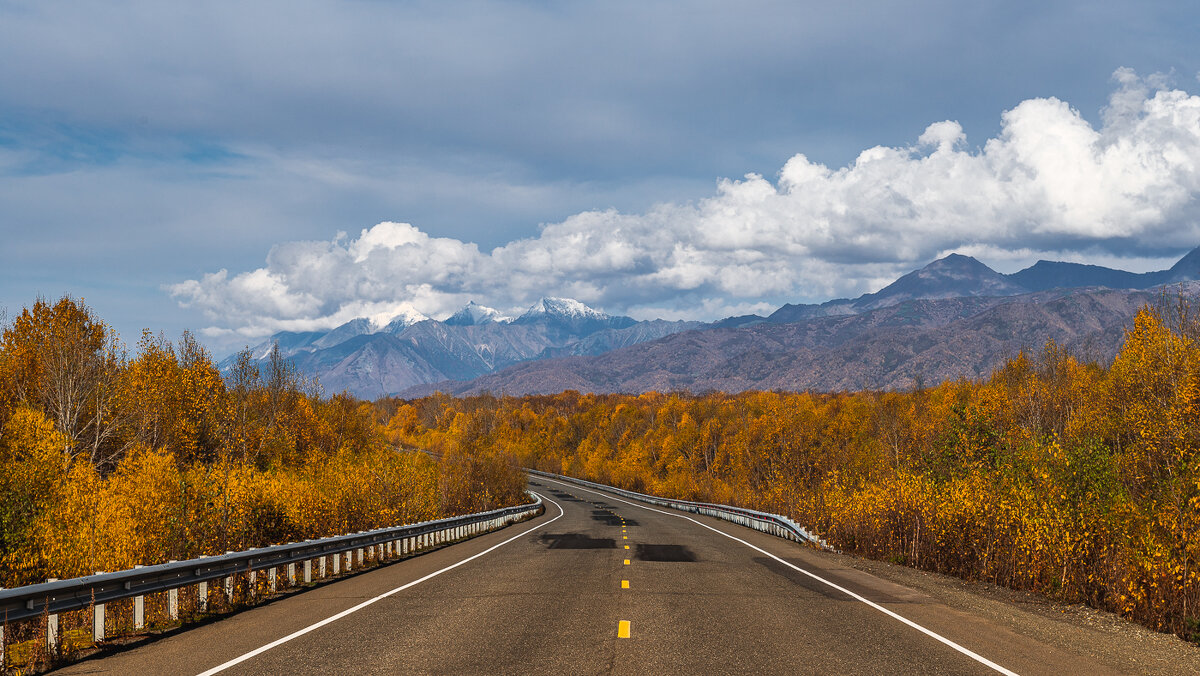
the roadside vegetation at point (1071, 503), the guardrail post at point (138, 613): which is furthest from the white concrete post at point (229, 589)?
the roadside vegetation at point (1071, 503)

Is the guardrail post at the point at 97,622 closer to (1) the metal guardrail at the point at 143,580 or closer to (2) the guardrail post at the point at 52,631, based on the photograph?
(1) the metal guardrail at the point at 143,580

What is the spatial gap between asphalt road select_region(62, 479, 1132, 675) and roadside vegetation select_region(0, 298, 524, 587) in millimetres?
5189

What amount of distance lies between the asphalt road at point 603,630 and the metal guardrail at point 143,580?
88cm

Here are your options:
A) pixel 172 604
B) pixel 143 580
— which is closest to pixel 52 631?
pixel 143 580

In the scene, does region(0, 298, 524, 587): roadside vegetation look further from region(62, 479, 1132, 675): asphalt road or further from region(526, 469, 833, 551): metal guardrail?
region(526, 469, 833, 551): metal guardrail

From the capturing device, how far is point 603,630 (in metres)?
10.8

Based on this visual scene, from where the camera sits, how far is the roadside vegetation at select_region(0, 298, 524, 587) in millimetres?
20641

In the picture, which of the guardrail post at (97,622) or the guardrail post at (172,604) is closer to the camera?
the guardrail post at (97,622)

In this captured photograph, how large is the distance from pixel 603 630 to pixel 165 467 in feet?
67.2

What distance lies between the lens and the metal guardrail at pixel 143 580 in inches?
359

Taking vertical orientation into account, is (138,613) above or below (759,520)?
above

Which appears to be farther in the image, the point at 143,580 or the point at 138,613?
the point at 143,580

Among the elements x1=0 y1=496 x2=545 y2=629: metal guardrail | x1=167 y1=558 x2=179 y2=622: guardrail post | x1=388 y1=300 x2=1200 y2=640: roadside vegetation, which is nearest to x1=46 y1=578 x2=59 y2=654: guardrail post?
x1=0 y1=496 x2=545 y2=629: metal guardrail

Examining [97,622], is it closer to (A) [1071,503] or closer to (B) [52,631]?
(B) [52,631]
